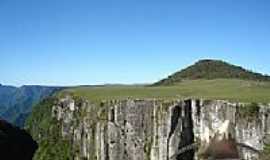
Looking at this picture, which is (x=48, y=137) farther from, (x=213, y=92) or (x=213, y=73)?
(x=213, y=92)

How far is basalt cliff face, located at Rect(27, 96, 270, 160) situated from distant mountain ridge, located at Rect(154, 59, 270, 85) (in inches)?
810

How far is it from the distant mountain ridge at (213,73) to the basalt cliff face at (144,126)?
2057 cm

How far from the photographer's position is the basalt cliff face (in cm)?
3788

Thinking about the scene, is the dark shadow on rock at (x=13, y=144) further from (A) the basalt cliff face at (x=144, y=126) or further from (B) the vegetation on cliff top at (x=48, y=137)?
(B) the vegetation on cliff top at (x=48, y=137)

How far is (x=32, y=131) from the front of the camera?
362 feet

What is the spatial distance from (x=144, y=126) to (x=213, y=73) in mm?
44400

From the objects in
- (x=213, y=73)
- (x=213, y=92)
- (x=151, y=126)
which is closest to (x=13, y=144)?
(x=151, y=126)

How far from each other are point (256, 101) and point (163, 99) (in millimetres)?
14746

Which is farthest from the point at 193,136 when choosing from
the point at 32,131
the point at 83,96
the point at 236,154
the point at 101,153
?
the point at 32,131

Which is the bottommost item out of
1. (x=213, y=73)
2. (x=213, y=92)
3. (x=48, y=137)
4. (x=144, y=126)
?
(x=48, y=137)

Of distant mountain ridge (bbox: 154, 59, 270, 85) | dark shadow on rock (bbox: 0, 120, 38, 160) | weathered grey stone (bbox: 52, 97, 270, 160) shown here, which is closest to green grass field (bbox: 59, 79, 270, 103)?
weathered grey stone (bbox: 52, 97, 270, 160)

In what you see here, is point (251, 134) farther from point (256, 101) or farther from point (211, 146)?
point (211, 146)

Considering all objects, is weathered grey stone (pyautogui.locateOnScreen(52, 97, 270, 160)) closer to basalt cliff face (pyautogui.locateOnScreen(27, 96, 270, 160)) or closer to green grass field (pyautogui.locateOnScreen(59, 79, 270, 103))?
basalt cliff face (pyautogui.locateOnScreen(27, 96, 270, 160))

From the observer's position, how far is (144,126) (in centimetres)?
5544
